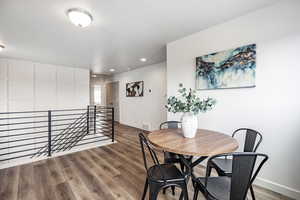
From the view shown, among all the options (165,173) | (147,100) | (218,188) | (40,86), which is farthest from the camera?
(147,100)

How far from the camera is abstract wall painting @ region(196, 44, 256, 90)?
1869 mm

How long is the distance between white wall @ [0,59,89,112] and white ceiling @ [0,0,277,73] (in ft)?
3.94

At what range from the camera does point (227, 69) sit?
2072mm

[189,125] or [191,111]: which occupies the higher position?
[191,111]

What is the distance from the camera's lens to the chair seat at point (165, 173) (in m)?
1.27

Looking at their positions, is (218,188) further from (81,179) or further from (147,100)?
(147,100)

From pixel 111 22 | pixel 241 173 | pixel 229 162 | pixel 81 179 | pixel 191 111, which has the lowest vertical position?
pixel 81 179

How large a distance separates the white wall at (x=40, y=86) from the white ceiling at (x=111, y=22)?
3.94 feet

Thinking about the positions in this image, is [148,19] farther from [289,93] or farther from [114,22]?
[289,93]

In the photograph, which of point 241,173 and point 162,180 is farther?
point 162,180

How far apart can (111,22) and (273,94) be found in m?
2.51

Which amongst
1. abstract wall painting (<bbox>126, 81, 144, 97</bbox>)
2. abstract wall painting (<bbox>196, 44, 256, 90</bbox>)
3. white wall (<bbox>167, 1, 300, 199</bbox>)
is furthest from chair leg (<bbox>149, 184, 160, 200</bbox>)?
abstract wall painting (<bbox>126, 81, 144, 97</bbox>)

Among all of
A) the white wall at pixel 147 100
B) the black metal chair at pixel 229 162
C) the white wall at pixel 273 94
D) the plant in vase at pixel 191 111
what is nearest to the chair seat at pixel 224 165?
the black metal chair at pixel 229 162

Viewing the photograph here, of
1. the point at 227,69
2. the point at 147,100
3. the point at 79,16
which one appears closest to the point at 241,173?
→ the point at 227,69
